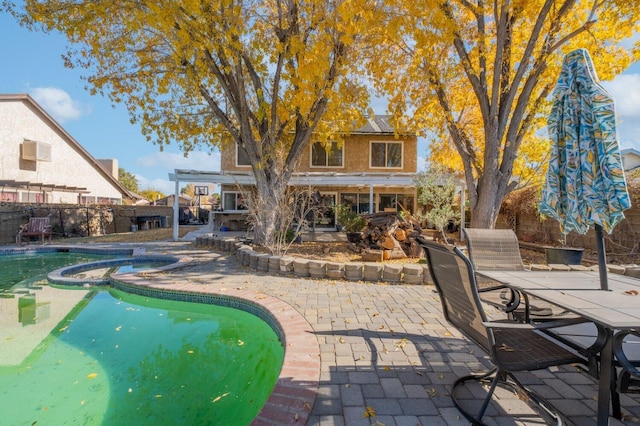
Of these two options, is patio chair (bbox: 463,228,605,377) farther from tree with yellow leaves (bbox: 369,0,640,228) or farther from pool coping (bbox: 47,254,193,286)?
pool coping (bbox: 47,254,193,286)

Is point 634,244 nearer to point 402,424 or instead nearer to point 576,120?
point 576,120

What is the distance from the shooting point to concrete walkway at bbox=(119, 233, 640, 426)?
2361 millimetres

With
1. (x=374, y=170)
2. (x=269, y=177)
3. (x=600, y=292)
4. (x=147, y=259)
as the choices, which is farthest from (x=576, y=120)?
(x=374, y=170)

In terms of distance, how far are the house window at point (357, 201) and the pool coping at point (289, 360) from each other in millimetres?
12866

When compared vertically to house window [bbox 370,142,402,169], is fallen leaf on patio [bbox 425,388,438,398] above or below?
below

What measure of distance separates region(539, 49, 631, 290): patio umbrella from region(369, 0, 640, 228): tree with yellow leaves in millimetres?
5175

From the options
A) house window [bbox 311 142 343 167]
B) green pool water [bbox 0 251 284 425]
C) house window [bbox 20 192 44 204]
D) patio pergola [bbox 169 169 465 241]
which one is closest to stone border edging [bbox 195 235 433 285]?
green pool water [bbox 0 251 284 425]

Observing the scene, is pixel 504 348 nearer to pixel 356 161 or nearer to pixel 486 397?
pixel 486 397

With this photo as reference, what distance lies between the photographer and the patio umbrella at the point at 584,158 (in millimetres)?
2463

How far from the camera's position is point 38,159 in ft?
61.3

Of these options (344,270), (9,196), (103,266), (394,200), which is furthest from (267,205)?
(9,196)

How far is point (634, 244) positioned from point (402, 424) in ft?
33.6

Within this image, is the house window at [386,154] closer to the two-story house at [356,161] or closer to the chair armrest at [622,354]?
the two-story house at [356,161]

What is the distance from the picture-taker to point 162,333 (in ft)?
15.7
